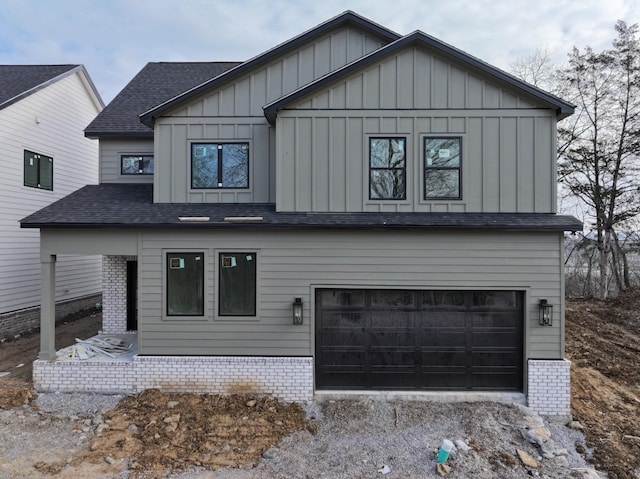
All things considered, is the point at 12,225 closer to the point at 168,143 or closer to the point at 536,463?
the point at 168,143

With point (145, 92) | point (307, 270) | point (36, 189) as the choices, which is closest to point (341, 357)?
point (307, 270)

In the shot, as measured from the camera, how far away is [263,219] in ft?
22.2

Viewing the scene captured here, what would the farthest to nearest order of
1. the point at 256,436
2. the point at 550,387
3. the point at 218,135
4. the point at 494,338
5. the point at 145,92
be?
the point at 145,92, the point at 218,135, the point at 494,338, the point at 550,387, the point at 256,436

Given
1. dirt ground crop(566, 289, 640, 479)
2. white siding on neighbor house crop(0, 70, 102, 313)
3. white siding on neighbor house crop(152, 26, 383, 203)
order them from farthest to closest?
white siding on neighbor house crop(0, 70, 102, 313) < white siding on neighbor house crop(152, 26, 383, 203) < dirt ground crop(566, 289, 640, 479)

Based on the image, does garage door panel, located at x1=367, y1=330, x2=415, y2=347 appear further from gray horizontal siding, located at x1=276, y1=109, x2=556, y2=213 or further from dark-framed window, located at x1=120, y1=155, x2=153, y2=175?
dark-framed window, located at x1=120, y1=155, x2=153, y2=175

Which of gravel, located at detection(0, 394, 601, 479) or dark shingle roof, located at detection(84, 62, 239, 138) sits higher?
dark shingle roof, located at detection(84, 62, 239, 138)

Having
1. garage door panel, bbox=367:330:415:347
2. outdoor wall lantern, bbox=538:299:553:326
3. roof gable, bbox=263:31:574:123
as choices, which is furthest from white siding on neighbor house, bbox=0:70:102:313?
outdoor wall lantern, bbox=538:299:553:326

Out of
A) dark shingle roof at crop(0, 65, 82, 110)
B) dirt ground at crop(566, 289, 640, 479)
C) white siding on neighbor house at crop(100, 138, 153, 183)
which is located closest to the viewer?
dirt ground at crop(566, 289, 640, 479)

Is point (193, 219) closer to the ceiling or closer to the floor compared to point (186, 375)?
closer to the ceiling

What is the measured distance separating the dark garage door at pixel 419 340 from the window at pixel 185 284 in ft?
7.75

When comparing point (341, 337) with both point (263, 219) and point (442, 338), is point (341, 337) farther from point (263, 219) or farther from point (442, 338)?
point (263, 219)

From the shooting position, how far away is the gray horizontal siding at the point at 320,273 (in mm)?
6695

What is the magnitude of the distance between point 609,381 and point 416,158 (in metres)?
6.60

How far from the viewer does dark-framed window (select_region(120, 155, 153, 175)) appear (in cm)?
962
